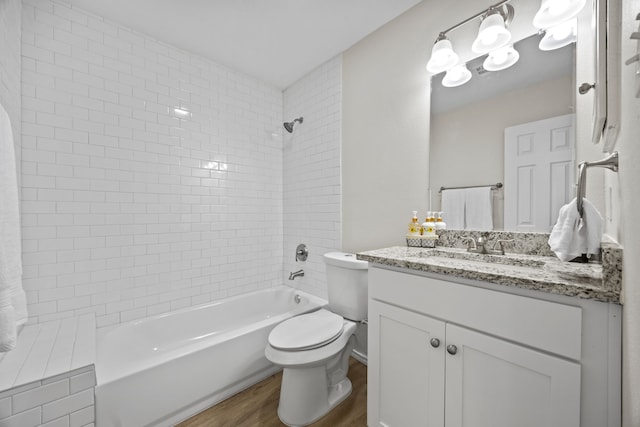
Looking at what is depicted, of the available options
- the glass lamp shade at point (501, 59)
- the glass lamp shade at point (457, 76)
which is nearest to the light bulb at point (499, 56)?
the glass lamp shade at point (501, 59)

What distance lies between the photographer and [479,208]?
144 cm

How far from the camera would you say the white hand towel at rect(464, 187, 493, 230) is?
140 cm

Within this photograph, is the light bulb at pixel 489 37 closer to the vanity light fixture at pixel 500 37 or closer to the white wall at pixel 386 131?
the vanity light fixture at pixel 500 37

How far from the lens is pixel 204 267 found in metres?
2.28

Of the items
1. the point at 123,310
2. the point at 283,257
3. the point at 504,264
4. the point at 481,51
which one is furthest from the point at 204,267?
the point at 481,51

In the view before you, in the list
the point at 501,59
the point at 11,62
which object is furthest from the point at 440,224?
the point at 11,62

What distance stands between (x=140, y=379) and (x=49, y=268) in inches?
39.2

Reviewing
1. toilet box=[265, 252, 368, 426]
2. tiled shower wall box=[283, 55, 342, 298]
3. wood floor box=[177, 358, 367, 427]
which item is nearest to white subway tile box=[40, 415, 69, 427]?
wood floor box=[177, 358, 367, 427]

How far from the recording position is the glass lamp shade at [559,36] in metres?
1.16

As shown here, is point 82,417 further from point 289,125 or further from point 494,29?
point 494,29

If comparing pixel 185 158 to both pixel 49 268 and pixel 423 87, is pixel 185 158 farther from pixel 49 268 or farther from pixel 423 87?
pixel 423 87

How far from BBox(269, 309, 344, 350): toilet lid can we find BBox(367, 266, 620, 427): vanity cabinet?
1.04ft

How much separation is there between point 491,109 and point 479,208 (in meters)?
0.54

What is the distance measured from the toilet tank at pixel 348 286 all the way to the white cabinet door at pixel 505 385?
775 mm
